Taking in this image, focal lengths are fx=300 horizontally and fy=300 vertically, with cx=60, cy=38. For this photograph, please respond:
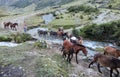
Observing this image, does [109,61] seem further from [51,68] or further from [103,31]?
[103,31]

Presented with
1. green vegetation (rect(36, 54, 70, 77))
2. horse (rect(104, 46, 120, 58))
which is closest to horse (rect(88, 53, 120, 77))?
green vegetation (rect(36, 54, 70, 77))

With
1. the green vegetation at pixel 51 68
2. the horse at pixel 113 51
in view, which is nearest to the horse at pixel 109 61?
the green vegetation at pixel 51 68

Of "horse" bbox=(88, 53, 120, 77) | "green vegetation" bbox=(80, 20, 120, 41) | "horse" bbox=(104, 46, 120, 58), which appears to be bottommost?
"green vegetation" bbox=(80, 20, 120, 41)

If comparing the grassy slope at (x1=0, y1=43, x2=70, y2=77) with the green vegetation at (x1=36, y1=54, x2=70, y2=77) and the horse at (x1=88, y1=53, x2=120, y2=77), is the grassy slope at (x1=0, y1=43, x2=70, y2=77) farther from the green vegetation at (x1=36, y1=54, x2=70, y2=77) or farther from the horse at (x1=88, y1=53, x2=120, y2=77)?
the horse at (x1=88, y1=53, x2=120, y2=77)

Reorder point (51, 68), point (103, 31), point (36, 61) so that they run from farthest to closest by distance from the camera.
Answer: point (103, 31)
point (36, 61)
point (51, 68)

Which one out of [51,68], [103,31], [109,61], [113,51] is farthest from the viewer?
[103,31]

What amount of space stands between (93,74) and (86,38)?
3156cm

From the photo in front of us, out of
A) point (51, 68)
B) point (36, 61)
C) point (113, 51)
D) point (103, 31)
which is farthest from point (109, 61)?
point (103, 31)

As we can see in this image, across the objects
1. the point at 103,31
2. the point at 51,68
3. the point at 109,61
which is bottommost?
the point at 103,31

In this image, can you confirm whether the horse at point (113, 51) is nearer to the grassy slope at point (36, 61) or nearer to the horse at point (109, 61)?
the horse at point (109, 61)

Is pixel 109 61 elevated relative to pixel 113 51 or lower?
elevated

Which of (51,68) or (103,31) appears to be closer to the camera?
(51,68)

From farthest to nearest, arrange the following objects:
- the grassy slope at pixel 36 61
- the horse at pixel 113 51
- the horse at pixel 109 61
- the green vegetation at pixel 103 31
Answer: the green vegetation at pixel 103 31
the horse at pixel 113 51
the horse at pixel 109 61
the grassy slope at pixel 36 61

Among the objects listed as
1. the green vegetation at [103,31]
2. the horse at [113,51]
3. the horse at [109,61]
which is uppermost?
the horse at [109,61]
